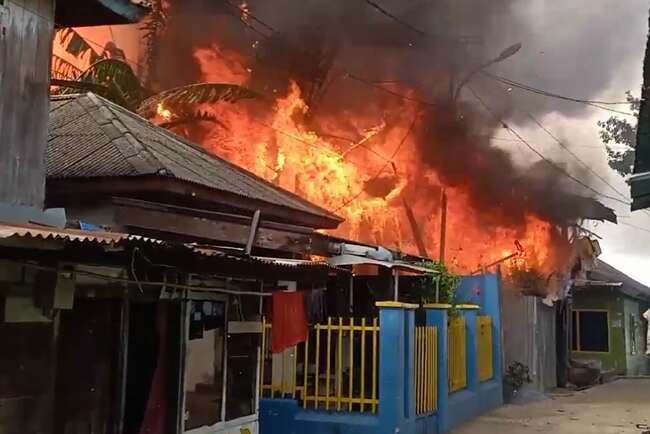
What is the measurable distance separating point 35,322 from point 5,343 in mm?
296

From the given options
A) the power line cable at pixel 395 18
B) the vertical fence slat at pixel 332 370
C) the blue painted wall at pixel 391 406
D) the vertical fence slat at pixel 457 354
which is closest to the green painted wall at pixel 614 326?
the power line cable at pixel 395 18

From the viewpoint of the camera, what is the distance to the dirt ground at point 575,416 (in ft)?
35.8

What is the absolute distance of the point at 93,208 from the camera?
7.38 metres

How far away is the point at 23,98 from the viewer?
616 centimetres

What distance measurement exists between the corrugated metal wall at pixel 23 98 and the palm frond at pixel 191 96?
6.64 metres

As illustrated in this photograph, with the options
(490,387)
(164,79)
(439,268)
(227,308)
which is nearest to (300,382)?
(227,308)

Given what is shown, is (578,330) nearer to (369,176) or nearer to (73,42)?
(369,176)

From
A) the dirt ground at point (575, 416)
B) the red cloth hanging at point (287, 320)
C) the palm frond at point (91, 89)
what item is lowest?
the dirt ground at point (575, 416)

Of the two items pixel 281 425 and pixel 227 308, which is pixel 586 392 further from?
pixel 227 308

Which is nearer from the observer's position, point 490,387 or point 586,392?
point 490,387

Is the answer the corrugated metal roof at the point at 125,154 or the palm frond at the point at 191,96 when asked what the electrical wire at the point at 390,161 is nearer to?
the palm frond at the point at 191,96

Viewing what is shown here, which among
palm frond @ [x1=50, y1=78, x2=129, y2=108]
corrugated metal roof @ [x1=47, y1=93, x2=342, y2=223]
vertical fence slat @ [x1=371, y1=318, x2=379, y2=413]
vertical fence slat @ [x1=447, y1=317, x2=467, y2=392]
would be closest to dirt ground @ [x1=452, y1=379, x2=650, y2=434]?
vertical fence slat @ [x1=447, y1=317, x2=467, y2=392]

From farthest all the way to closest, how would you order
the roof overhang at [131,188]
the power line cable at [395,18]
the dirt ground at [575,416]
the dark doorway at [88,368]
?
the power line cable at [395,18] < the dirt ground at [575,416] < the roof overhang at [131,188] < the dark doorway at [88,368]

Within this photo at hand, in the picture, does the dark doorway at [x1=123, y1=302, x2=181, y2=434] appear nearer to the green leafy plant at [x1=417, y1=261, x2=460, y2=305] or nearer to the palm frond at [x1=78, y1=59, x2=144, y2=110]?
the green leafy plant at [x1=417, y1=261, x2=460, y2=305]
